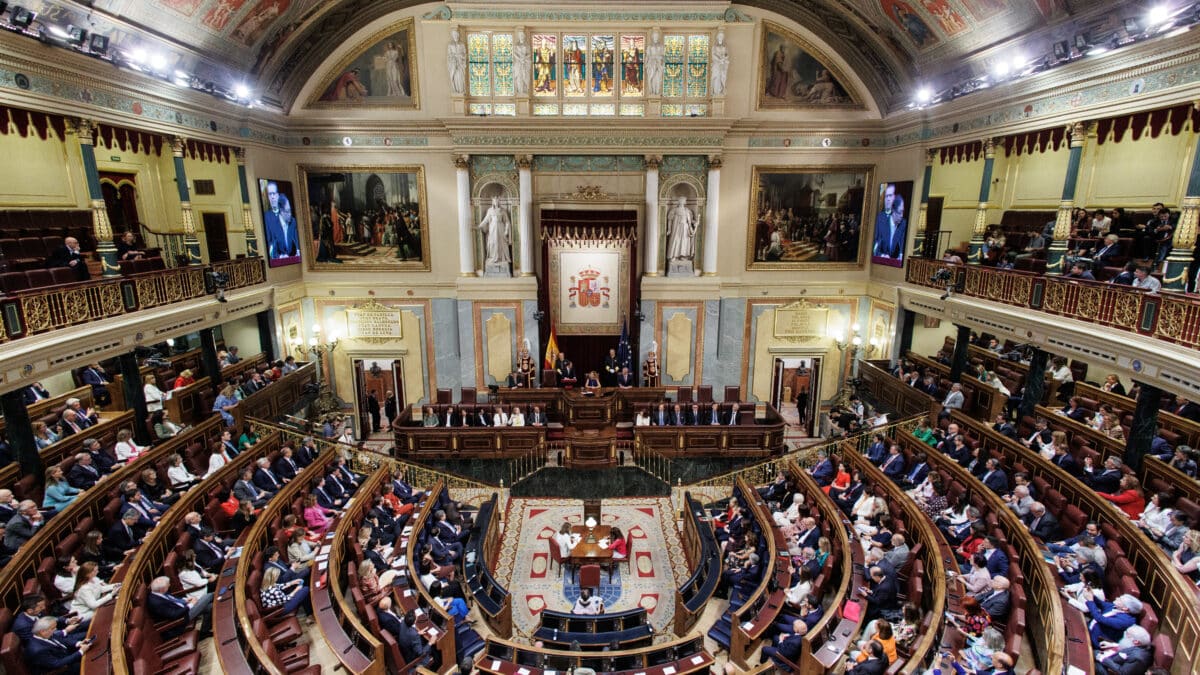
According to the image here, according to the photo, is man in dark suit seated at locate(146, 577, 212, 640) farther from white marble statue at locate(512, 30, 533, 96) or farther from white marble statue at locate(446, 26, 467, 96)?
white marble statue at locate(512, 30, 533, 96)

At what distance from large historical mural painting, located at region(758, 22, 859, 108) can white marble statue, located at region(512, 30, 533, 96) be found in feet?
20.3

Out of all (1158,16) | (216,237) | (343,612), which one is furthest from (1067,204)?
(216,237)

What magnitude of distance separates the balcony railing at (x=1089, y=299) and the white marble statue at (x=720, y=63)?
694cm

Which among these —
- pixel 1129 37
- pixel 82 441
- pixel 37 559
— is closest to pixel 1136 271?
pixel 1129 37

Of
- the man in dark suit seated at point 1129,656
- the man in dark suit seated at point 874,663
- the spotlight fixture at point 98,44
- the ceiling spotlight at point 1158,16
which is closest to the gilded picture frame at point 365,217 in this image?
the spotlight fixture at point 98,44

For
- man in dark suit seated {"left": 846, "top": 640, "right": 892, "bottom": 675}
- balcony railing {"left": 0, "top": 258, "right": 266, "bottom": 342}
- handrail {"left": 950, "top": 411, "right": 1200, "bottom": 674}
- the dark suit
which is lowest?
man in dark suit seated {"left": 846, "top": 640, "right": 892, "bottom": 675}

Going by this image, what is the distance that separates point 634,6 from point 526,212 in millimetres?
5868

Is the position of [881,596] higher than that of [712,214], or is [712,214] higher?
[712,214]

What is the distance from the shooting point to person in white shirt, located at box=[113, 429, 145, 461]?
9.42 meters

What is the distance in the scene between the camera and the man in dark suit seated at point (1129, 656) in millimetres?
5535

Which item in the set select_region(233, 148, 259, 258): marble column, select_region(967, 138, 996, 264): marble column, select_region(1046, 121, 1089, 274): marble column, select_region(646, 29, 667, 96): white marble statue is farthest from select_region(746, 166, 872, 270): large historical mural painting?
select_region(233, 148, 259, 258): marble column

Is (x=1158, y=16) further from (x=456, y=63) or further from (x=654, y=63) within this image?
(x=456, y=63)

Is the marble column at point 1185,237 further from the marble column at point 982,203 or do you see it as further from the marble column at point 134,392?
the marble column at point 134,392

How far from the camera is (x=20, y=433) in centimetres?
828
